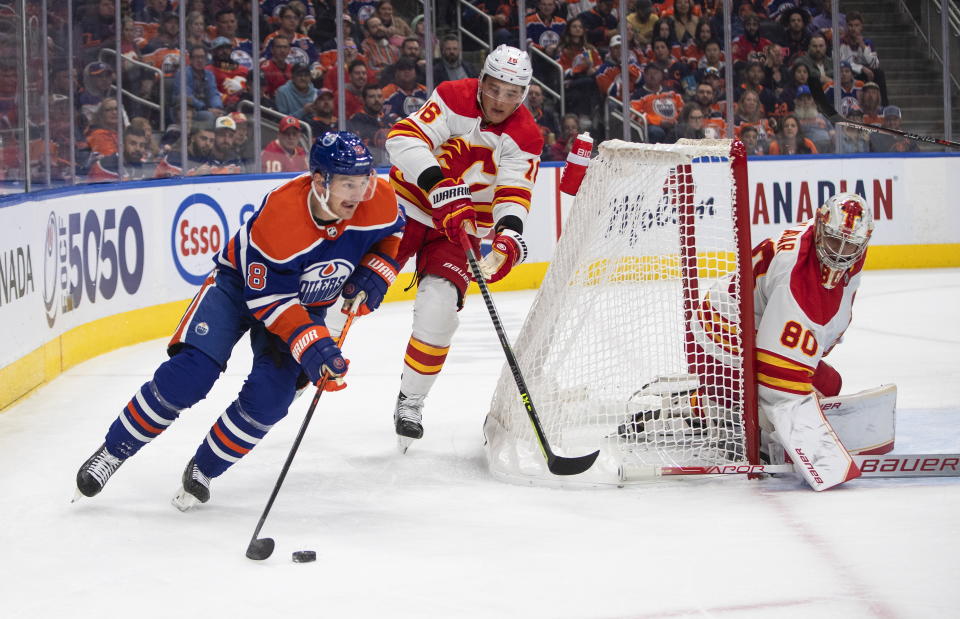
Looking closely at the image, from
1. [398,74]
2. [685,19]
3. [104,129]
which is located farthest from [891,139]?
[104,129]

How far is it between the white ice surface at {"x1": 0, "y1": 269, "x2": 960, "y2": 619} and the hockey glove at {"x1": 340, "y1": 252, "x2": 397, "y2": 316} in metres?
0.52

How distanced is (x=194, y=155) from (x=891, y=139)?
501 cm

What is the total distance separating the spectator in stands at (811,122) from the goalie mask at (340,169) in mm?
6280

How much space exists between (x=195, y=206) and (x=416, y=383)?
9.98 ft

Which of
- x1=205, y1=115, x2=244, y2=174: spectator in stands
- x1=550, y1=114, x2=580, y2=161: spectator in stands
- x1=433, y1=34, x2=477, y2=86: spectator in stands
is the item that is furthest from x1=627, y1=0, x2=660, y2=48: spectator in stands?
x1=205, y1=115, x2=244, y2=174: spectator in stands

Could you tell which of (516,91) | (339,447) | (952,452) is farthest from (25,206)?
(952,452)

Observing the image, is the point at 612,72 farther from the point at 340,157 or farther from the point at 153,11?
the point at 340,157

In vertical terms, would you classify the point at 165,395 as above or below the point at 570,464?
above

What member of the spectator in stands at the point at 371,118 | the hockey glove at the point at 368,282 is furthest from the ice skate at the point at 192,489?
the spectator in stands at the point at 371,118

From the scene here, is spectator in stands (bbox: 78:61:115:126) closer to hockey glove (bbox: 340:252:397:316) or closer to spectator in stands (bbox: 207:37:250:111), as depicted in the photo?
spectator in stands (bbox: 207:37:250:111)

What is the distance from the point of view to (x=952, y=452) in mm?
3195

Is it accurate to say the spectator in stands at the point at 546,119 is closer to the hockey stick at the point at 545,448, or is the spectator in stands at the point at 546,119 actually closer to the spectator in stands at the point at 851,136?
the spectator in stands at the point at 851,136

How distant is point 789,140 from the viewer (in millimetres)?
8430

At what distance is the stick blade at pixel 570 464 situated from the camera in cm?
307
